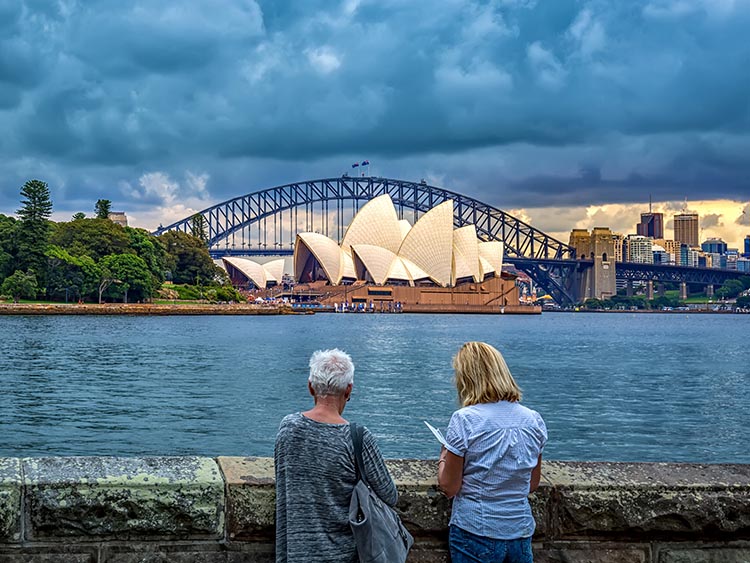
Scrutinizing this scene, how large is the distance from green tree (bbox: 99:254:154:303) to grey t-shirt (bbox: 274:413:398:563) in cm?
8678

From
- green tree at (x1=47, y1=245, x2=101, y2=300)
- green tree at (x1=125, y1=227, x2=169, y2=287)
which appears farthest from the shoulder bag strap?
green tree at (x1=125, y1=227, x2=169, y2=287)

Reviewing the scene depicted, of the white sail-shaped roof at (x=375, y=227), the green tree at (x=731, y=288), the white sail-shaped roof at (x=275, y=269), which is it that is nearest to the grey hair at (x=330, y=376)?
the white sail-shaped roof at (x=375, y=227)

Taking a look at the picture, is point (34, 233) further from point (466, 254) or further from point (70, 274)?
point (466, 254)

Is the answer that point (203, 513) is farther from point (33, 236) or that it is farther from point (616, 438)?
point (33, 236)

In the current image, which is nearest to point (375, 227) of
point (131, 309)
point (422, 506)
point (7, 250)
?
point (131, 309)

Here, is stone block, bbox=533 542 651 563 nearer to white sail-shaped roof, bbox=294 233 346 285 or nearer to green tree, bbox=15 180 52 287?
green tree, bbox=15 180 52 287

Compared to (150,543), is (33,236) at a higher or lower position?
higher

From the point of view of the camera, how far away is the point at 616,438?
18703 millimetres

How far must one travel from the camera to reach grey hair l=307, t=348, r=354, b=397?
333 cm

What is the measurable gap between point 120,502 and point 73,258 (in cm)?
8566

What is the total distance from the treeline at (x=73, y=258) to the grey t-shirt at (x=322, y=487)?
273 feet

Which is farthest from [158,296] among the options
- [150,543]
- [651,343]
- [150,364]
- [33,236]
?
[150,543]

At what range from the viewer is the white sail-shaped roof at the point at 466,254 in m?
124

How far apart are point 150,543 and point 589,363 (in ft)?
121
